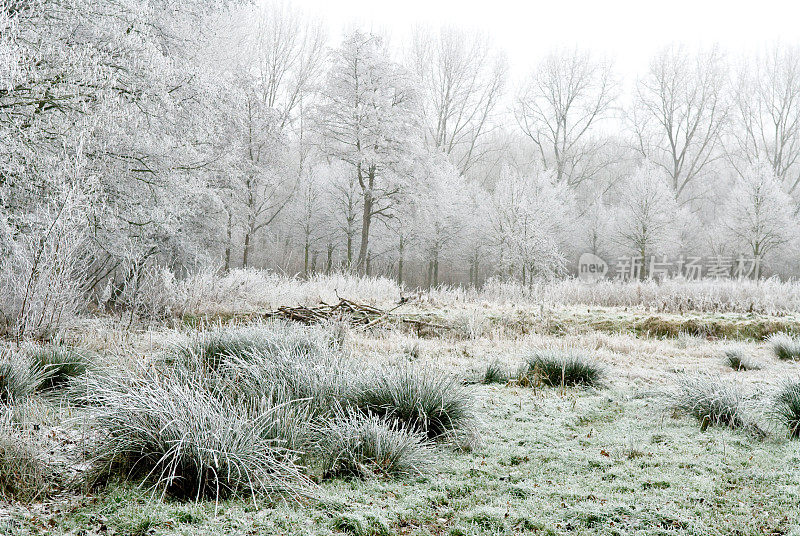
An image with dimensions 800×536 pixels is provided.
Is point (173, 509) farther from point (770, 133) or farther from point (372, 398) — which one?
point (770, 133)

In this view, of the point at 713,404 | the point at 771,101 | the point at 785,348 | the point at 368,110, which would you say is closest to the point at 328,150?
the point at 368,110

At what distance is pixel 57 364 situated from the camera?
4.10m

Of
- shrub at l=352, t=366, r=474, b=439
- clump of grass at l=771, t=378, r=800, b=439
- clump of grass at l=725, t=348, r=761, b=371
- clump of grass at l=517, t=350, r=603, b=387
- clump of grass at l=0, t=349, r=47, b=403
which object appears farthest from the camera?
clump of grass at l=725, t=348, r=761, b=371

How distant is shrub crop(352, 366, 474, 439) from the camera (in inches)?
126

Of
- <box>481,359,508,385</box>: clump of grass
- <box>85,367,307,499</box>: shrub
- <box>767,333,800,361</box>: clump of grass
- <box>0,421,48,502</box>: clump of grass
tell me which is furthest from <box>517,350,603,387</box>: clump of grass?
<box>0,421,48,502</box>: clump of grass

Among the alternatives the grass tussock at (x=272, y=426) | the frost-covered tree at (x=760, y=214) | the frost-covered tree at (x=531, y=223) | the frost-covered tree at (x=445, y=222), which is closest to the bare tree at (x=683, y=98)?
the frost-covered tree at (x=760, y=214)

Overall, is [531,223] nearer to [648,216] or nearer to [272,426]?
[648,216]

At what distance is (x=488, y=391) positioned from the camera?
4.43m

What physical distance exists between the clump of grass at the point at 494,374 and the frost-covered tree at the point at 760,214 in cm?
2876

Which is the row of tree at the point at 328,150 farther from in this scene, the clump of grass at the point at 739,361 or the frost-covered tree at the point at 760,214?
the clump of grass at the point at 739,361

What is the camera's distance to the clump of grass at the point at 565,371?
15.9 feet

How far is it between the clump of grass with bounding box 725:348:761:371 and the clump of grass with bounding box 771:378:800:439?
2.64m

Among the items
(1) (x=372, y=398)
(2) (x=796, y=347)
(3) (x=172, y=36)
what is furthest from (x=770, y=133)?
(1) (x=372, y=398)

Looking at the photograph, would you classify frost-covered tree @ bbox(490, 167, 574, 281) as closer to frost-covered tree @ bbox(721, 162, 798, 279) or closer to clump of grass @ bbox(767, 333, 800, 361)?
frost-covered tree @ bbox(721, 162, 798, 279)
